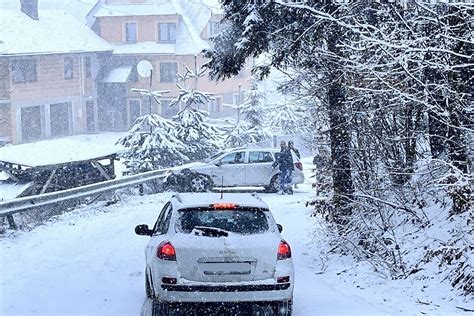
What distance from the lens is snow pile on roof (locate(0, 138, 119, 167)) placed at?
1864 centimetres

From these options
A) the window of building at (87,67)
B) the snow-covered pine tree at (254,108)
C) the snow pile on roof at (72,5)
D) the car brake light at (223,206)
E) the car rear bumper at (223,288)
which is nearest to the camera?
the car rear bumper at (223,288)

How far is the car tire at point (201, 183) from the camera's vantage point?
72.9ft

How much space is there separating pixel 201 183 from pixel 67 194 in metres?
6.30

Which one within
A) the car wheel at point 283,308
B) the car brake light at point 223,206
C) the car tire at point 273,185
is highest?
the car brake light at point 223,206

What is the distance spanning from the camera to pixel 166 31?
54281 mm

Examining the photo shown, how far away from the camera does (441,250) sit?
9117 millimetres

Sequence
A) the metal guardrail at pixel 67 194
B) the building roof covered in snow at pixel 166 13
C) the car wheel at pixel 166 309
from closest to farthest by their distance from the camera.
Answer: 1. the car wheel at pixel 166 309
2. the metal guardrail at pixel 67 194
3. the building roof covered in snow at pixel 166 13

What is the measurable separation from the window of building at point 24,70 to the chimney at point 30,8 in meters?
5.22

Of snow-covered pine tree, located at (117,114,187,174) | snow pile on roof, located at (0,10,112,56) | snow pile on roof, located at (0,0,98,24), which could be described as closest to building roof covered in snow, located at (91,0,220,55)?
snow pile on roof, located at (0,10,112,56)

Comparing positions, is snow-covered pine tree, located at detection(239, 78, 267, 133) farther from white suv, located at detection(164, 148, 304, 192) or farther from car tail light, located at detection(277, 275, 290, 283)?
car tail light, located at detection(277, 275, 290, 283)

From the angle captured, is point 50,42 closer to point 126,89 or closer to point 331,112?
point 126,89

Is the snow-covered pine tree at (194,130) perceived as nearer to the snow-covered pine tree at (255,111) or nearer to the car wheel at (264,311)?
the snow-covered pine tree at (255,111)

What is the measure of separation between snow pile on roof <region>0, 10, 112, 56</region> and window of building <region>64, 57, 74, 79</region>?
131 centimetres

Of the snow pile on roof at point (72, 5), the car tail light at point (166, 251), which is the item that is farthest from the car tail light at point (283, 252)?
→ the snow pile on roof at point (72, 5)
